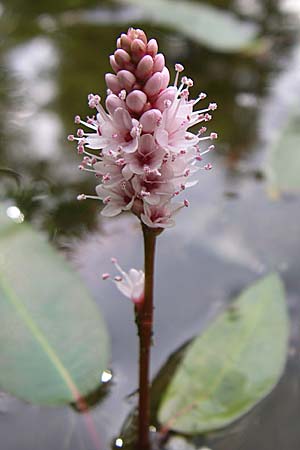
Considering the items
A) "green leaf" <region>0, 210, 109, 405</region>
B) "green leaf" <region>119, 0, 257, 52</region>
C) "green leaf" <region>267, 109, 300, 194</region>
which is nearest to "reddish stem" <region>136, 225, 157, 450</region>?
"green leaf" <region>0, 210, 109, 405</region>

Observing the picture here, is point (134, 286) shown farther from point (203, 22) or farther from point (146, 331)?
point (203, 22)

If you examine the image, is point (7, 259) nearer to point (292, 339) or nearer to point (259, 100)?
point (292, 339)

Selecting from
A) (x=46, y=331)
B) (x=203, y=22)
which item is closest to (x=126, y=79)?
(x=46, y=331)

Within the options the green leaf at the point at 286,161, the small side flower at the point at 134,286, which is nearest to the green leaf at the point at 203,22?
the green leaf at the point at 286,161

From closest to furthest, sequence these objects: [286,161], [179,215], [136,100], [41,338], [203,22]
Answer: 1. [136,100]
2. [41,338]
3. [179,215]
4. [286,161]
5. [203,22]

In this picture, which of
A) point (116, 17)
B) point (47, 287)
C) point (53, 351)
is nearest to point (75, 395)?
point (53, 351)

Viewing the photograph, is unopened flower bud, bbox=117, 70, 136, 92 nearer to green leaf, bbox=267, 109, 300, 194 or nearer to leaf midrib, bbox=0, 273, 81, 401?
leaf midrib, bbox=0, 273, 81, 401

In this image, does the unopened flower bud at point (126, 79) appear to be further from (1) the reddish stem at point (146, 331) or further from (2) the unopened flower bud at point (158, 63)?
(1) the reddish stem at point (146, 331)
